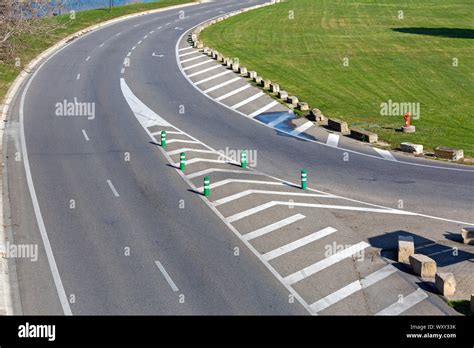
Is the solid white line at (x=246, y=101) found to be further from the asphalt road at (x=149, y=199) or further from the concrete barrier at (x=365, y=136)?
the concrete barrier at (x=365, y=136)

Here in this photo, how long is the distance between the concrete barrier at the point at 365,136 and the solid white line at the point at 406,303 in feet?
51.2

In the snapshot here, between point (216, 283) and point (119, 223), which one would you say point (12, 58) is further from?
point (216, 283)

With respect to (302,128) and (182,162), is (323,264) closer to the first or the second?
(182,162)

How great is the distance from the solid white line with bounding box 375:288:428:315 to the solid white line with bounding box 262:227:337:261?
4.45 meters

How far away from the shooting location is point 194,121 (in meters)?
38.9

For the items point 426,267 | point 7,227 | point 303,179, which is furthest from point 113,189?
point 426,267

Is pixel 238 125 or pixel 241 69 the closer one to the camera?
pixel 238 125

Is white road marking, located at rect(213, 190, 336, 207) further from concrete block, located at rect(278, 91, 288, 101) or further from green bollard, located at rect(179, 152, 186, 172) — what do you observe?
concrete block, located at rect(278, 91, 288, 101)

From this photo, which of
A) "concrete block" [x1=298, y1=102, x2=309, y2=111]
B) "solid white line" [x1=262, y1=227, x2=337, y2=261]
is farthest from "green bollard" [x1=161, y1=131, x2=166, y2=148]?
"solid white line" [x1=262, y1=227, x2=337, y2=261]

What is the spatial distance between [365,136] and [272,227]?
11913 mm
